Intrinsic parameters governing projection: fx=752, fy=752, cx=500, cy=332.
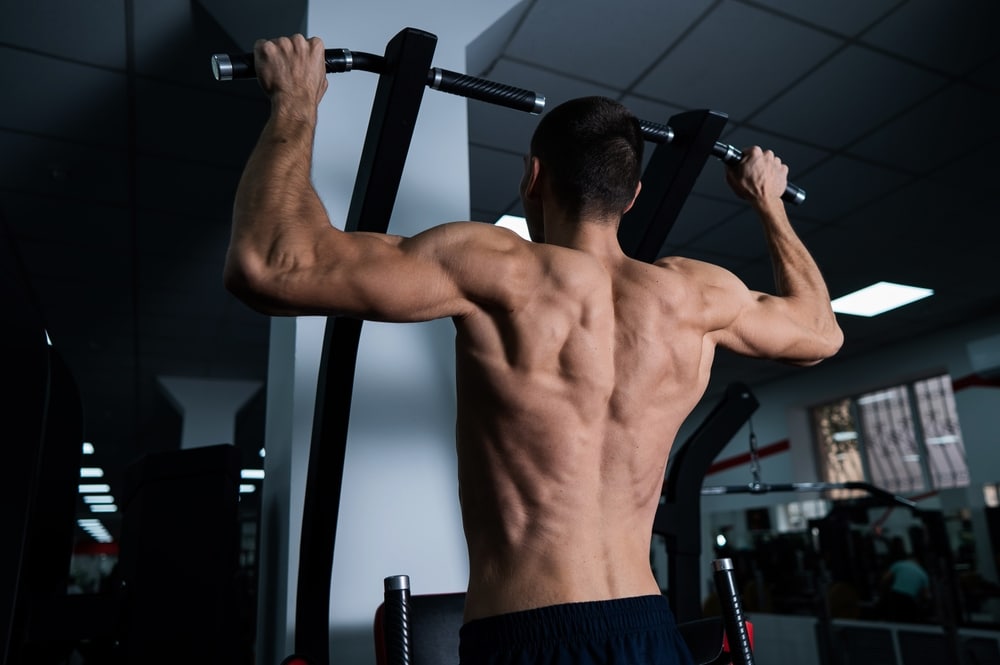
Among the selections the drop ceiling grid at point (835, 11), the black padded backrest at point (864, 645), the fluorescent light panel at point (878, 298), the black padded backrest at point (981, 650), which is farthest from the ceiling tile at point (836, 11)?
the black padded backrest at point (864, 645)

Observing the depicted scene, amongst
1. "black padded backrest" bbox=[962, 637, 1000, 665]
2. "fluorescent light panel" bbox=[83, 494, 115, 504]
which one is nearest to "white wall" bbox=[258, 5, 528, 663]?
"black padded backrest" bbox=[962, 637, 1000, 665]

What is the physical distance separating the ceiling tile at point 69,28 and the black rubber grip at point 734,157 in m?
1.83

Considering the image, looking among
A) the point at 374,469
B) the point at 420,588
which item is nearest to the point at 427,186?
the point at 374,469

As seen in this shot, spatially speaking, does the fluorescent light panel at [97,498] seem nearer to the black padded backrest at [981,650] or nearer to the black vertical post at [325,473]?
the black padded backrest at [981,650]

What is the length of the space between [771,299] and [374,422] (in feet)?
2.79

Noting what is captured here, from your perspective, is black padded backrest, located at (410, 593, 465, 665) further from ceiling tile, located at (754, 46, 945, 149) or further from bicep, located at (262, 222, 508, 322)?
ceiling tile, located at (754, 46, 945, 149)

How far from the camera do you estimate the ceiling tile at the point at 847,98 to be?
271 centimetres

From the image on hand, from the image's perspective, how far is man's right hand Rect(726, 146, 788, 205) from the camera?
135 centimetres

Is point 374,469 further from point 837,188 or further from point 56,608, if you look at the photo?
point 837,188

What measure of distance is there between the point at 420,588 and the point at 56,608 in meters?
0.65

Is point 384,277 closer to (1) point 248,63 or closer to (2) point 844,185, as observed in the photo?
(1) point 248,63

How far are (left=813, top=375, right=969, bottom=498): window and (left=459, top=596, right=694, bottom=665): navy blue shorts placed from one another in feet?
20.2

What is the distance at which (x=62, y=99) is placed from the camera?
2.64 metres

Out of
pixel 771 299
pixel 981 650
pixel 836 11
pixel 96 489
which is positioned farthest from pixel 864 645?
pixel 96 489
